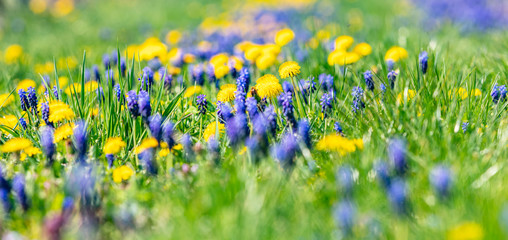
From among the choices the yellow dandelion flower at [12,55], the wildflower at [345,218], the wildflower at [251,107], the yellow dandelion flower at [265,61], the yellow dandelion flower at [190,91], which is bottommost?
the yellow dandelion flower at [12,55]

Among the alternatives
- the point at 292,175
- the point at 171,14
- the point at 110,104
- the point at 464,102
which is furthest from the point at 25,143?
the point at 171,14

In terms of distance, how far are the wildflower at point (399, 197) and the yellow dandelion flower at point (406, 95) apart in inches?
38.6

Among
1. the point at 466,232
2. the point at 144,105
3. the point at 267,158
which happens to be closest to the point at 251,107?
the point at 267,158

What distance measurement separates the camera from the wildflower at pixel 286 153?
2.35 m

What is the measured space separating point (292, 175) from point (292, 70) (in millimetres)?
951

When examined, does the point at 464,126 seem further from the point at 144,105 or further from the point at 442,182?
the point at 144,105

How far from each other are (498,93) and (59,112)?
2663 mm

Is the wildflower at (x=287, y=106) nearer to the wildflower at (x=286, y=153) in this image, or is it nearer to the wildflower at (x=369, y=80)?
the wildflower at (x=286, y=153)

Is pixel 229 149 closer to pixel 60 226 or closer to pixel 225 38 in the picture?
pixel 60 226

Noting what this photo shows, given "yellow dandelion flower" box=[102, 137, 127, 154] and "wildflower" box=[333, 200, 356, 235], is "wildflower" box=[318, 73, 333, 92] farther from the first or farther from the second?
"wildflower" box=[333, 200, 356, 235]

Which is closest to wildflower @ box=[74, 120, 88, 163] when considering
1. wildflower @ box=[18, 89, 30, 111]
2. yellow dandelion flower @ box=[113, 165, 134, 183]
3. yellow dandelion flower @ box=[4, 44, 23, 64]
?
yellow dandelion flower @ box=[113, 165, 134, 183]

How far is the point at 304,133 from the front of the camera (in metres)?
2.61

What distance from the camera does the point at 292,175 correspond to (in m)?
2.40

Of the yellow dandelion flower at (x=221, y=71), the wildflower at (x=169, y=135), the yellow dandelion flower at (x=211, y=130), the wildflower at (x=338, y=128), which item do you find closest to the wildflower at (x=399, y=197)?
the wildflower at (x=338, y=128)
